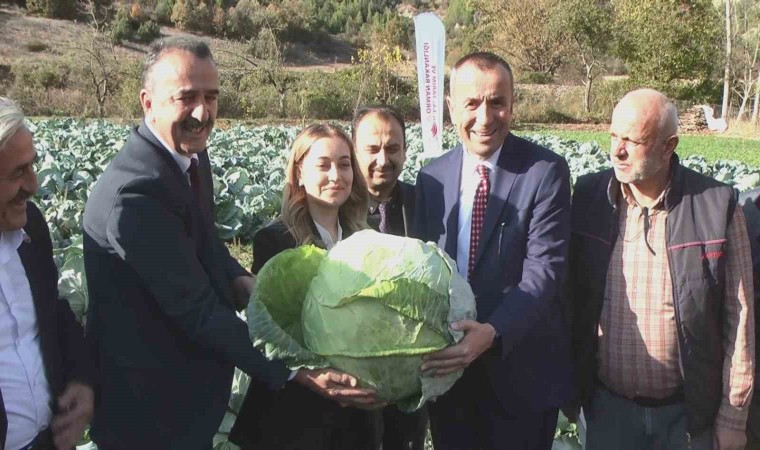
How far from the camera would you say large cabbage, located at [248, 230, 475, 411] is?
2.06m

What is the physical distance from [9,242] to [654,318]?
2.31 meters

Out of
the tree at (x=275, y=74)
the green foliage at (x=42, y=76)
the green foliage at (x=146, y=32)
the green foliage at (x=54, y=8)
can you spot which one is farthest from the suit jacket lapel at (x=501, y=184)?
the green foliage at (x=54, y=8)

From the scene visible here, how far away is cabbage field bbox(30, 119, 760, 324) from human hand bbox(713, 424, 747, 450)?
295 cm

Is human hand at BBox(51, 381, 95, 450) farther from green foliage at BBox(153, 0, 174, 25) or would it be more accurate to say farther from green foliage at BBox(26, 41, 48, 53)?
green foliage at BBox(153, 0, 174, 25)

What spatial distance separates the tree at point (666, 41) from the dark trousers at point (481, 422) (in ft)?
129

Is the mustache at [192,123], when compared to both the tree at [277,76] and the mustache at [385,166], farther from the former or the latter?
the tree at [277,76]

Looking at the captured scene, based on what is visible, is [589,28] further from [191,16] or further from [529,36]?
[191,16]

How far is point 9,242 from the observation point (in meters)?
1.96

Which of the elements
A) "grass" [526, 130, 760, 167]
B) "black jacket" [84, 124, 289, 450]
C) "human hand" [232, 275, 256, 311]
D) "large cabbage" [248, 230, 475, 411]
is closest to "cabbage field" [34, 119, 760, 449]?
"human hand" [232, 275, 256, 311]

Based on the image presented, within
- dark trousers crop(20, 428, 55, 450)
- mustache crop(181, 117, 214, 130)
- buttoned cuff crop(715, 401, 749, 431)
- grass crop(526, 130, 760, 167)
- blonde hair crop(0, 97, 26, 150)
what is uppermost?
blonde hair crop(0, 97, 26, 150)

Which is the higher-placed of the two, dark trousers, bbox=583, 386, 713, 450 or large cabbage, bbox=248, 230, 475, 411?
large cabbage, bbox=248, 230, 475, 411

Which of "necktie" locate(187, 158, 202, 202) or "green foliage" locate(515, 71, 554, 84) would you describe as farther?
"green foliage" locate(515, 71, 554, 84)

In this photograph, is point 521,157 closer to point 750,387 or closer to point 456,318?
point 456,318

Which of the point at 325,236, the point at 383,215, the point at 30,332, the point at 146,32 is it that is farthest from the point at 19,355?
the point at 146,32
